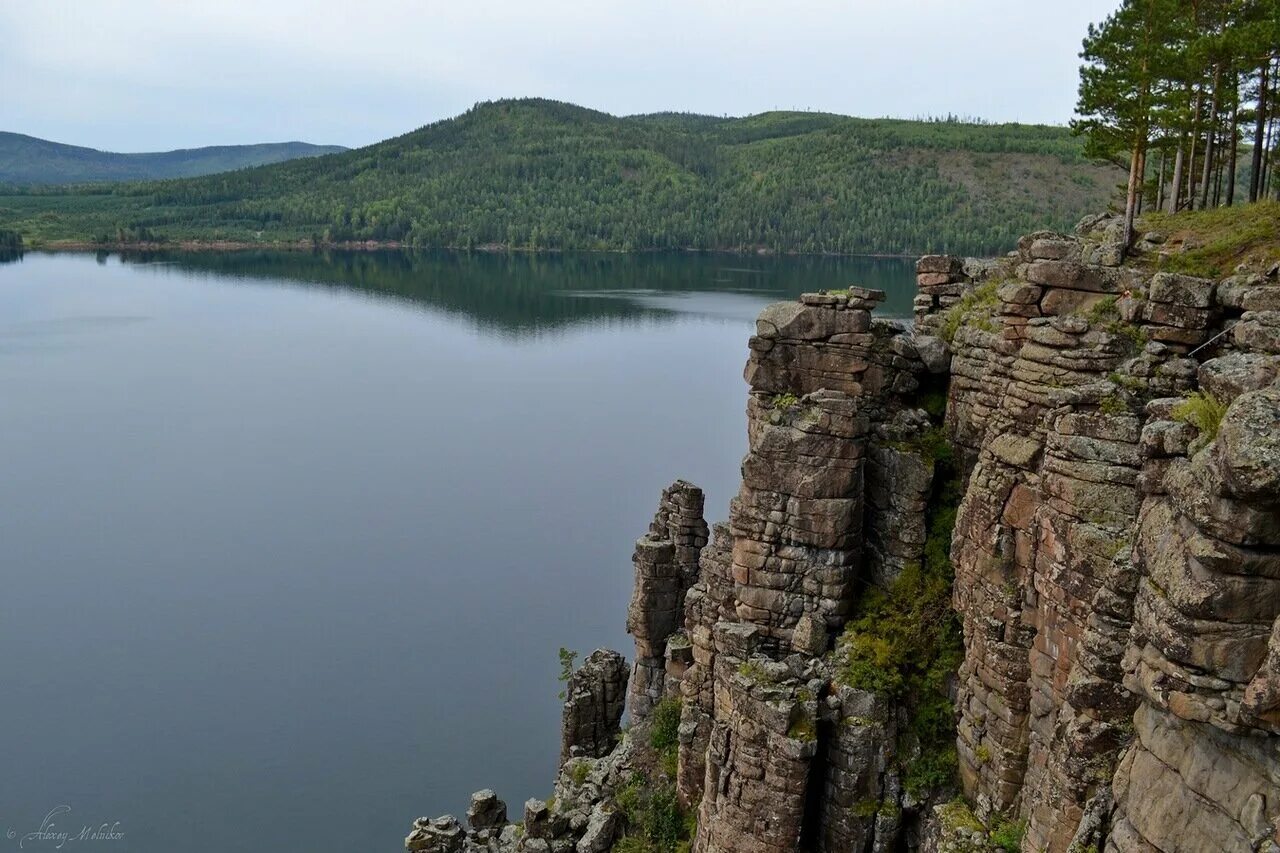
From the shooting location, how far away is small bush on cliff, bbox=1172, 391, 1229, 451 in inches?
460

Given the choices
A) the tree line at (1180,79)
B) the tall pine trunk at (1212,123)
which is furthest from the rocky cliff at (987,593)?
the tall pine trunk at (1212,123)

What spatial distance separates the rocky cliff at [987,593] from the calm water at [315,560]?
20.9m

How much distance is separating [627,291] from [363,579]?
123m

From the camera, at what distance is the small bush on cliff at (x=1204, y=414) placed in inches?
460

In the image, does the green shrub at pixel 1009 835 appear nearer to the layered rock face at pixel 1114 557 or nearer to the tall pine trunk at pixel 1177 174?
the layered rock face at pixel 1114 557

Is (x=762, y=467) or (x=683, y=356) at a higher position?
(x=762, y=467)

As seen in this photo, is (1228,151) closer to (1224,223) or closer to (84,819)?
(1224,223)

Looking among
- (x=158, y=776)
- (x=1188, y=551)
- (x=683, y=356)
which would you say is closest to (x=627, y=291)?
(x=683, y=356)

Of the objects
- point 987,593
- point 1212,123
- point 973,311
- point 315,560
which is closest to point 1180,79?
point 1212,123

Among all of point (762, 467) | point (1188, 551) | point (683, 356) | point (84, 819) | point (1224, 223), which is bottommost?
point (84, 819)

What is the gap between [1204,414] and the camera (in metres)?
12.3

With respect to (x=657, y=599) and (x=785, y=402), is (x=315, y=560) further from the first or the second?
(x=785, y=402)

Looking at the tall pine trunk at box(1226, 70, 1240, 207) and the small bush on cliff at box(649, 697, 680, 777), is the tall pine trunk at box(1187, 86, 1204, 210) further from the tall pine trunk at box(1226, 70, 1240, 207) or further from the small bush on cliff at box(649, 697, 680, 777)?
the small bush on cliff at box(649, 697, 680, 777)

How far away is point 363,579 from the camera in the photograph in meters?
67.4
